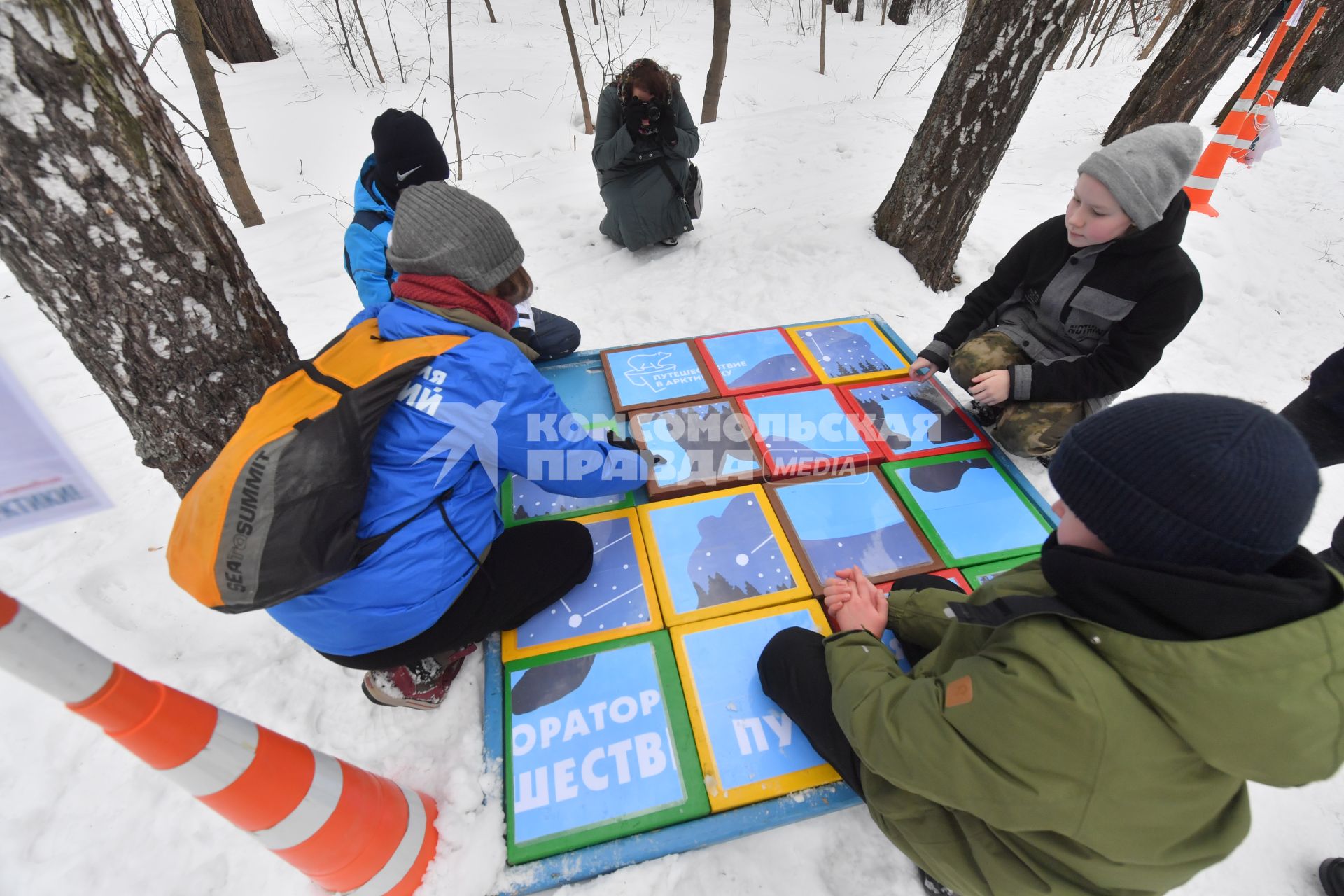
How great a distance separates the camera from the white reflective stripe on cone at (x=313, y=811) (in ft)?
3.54

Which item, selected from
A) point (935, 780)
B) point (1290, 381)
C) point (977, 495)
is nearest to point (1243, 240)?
point (1290, 381)

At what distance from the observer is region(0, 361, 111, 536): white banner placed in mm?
587

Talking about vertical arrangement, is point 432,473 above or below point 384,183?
below

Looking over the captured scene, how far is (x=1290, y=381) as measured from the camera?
121 inches

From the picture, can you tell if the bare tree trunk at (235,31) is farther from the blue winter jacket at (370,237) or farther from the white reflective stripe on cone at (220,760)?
the white reflective stripe on cone at (220,760)

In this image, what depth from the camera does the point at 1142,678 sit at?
83cm

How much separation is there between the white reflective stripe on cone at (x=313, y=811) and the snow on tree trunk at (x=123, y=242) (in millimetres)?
1121

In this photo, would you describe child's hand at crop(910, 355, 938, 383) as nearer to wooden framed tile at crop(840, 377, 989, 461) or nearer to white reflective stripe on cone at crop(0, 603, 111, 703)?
wooden framed tile at crop(840, 377, 989, 461)

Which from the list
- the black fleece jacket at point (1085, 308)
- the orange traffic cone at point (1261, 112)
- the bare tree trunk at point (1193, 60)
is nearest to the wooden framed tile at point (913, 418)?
the black fleece jacket at point (1085, 308)

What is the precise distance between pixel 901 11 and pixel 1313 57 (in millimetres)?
6928

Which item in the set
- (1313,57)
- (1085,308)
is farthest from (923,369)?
(1313,57)

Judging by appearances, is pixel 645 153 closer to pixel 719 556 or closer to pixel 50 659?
pixel 719 556

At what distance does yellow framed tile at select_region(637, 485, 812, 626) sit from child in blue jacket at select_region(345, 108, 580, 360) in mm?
802

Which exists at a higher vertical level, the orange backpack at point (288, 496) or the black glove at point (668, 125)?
the black glove at point (668, 125)
